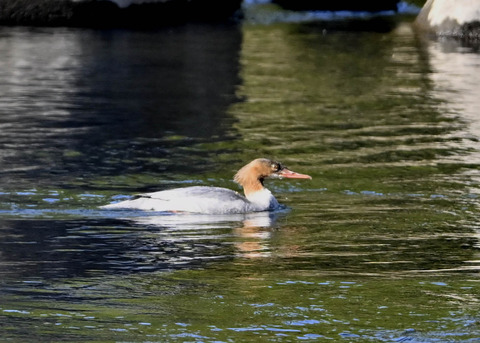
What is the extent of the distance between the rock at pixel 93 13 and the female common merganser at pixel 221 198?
2168 centimetres

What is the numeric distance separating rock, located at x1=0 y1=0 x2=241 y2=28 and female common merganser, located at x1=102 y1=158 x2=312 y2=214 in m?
21.7

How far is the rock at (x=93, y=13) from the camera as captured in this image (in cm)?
3372

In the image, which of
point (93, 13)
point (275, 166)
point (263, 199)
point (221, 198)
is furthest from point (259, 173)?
point (93, 13)

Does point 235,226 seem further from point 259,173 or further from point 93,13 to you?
point 93,13

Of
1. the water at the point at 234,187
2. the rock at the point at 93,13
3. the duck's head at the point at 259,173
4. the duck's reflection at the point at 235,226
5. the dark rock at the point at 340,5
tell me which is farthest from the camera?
the dark rock at the point at 340,5

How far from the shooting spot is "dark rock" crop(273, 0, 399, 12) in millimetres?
39500

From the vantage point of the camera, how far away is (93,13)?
34.2 m

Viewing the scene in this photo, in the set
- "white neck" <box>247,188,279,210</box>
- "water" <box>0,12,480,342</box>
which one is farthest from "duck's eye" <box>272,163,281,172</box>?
"water" <box>0,12,480,342</box>

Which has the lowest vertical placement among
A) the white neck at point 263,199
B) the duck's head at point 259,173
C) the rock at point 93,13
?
the white neck at point 263,199

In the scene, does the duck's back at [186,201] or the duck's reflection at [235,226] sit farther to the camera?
the duck's back at [186,201]

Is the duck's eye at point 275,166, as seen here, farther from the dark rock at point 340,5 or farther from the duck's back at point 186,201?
the dark rock at point 340,5

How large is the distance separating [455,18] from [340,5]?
8337 millimetres

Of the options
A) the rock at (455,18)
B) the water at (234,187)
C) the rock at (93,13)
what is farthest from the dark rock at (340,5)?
the water at (234,187)

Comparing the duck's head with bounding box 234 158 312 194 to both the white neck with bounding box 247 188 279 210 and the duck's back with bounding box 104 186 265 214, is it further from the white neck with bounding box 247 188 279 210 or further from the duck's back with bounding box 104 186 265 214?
the duck's back with bounding box 104 186 265 214
